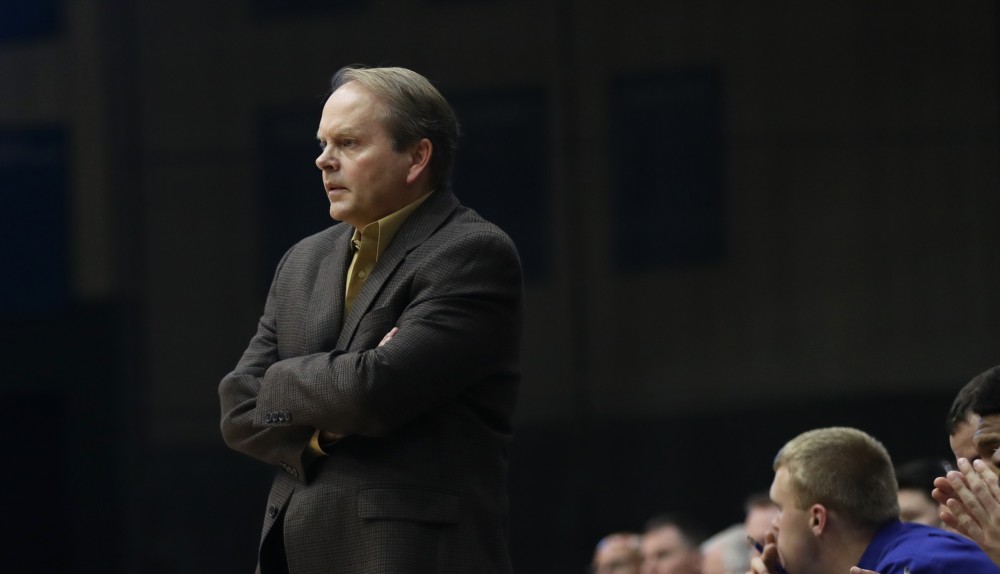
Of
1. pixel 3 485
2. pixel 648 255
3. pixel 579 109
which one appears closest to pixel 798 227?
pixel 648 255

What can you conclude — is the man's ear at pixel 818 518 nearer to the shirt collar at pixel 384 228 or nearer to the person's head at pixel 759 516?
the shirt collar at pixel 384 228

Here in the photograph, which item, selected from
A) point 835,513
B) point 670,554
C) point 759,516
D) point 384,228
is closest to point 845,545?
point 835,513

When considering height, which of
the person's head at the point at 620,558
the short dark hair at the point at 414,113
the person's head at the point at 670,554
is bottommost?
the person's head at the point at 620,558

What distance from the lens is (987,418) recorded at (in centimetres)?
296

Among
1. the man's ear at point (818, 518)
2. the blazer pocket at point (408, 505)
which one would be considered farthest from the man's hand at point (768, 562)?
the blazer pocket at point (408, 505)

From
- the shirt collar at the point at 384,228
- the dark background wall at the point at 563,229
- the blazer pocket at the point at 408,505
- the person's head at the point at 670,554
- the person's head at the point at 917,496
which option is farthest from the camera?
the dark background wall at the point at 563,229

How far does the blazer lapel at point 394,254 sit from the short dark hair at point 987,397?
3.80 ft

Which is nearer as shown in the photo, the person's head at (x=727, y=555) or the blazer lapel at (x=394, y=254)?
the blazer lapel at (x=394, y=254)

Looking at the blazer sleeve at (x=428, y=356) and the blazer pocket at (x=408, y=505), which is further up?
the blazer sleeve at (x=428, y=356)

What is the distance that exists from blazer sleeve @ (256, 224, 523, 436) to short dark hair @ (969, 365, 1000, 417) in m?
0.99

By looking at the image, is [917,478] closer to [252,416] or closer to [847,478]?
[847,478]

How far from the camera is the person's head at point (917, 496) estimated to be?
4.20m

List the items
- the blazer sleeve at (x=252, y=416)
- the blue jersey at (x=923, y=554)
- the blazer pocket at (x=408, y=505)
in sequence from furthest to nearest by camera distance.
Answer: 1. the blue jersey at (x=923, y=554)
2. the blazer sleeve at (x=252, y=416)
3. the blazer pocket at (x=408, y=505)

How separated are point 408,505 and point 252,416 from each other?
0.36 meters
